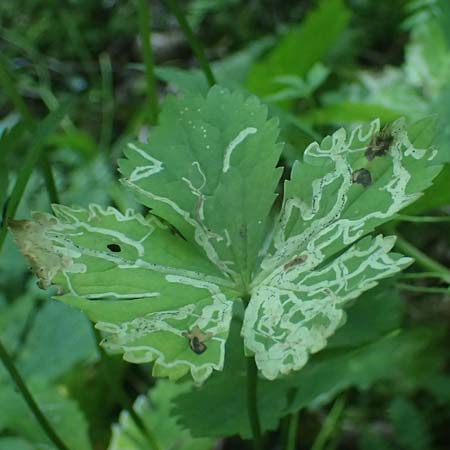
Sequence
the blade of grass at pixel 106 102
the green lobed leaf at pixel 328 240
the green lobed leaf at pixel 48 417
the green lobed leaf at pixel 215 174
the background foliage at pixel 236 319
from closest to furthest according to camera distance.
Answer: the green lobed leaf at pixel 328 240
the green lobed leaf at pixel 215 174
the background foliage at pixel 236 319
the green lobed leaf at pixel 48 417
the blade of grass at pixel 106 102

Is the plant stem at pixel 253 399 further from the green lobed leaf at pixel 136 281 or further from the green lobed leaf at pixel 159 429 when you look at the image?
the green lobed leaf at pixel 159 429

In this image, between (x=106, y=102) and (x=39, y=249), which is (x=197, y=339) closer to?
(x=39, y=249)

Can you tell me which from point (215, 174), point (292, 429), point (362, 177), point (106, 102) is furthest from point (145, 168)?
point (106, 102)

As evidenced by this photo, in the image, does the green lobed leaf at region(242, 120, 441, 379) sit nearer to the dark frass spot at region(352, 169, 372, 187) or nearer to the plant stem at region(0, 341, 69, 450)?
the dark frass spot at region(352, 169, 372, 187)

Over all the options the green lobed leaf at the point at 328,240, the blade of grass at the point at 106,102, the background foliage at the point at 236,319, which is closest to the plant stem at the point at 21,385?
the background foliage at the point at 236,319

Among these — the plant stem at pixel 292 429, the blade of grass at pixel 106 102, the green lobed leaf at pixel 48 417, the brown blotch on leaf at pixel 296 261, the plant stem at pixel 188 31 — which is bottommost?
the blade of grass at pixel 106 102

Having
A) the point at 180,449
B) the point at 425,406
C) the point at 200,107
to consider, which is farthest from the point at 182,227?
the point at 425,406

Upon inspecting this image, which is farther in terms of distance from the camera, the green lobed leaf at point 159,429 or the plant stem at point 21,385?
the green lobed leaf at point 159,429

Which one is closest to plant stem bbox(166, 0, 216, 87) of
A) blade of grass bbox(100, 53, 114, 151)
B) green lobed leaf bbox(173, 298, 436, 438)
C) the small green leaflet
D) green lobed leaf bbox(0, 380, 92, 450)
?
the small green leaflet
